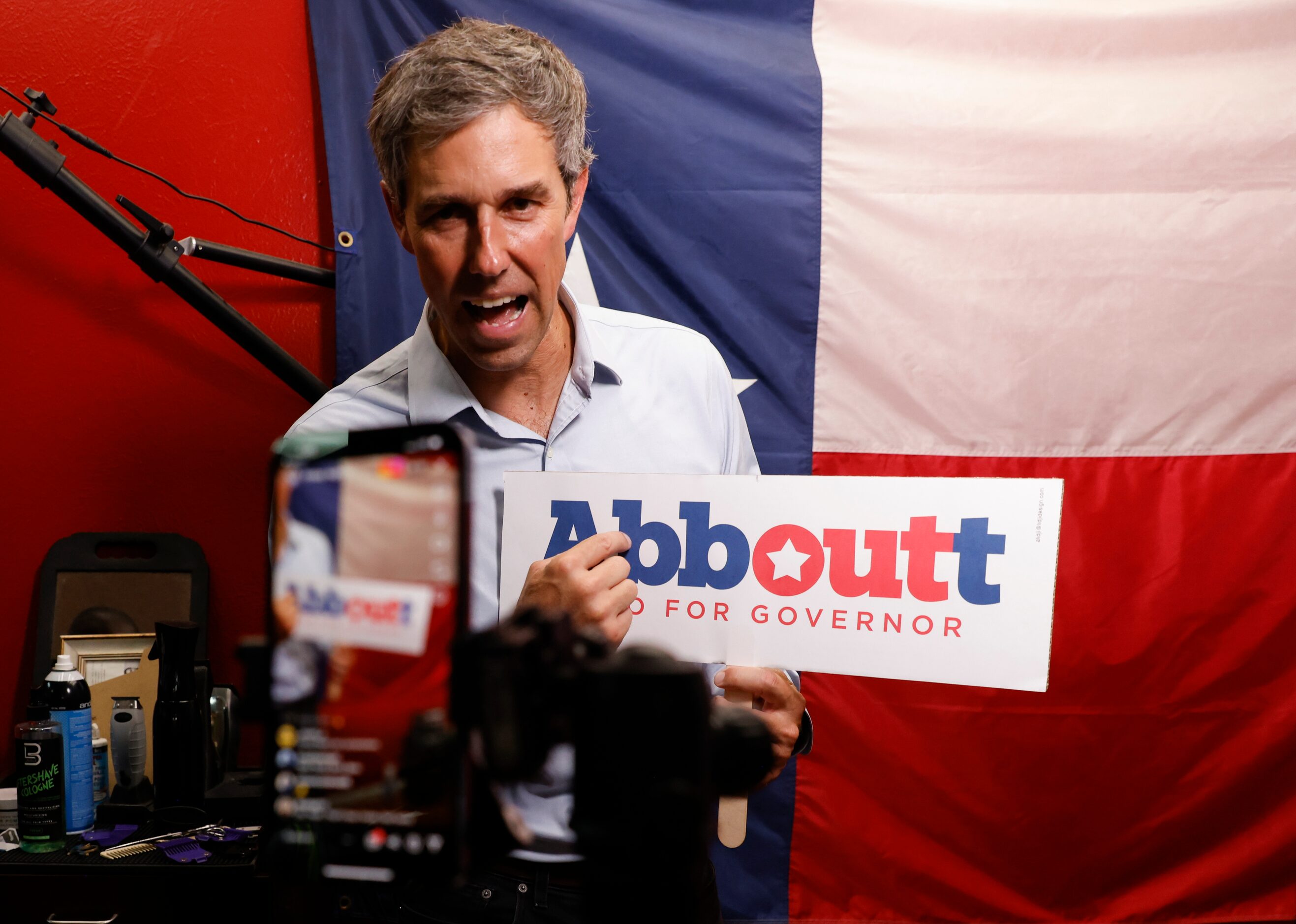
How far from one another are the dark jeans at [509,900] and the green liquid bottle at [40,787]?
2.19ft

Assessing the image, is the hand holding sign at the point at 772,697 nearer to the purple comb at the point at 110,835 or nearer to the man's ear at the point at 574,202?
the man's ear at the point at 574,202

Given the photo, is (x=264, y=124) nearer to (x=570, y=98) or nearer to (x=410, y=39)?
(x=410, y=39)

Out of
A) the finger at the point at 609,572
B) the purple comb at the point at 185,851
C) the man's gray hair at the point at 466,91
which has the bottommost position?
the purple comb at the point at 185,851

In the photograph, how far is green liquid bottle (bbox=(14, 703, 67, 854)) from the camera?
1.21 metres

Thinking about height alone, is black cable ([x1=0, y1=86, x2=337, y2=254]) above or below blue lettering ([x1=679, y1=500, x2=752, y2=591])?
above

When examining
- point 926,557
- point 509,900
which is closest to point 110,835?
point 509,900

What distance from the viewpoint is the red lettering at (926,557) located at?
766 millimetres

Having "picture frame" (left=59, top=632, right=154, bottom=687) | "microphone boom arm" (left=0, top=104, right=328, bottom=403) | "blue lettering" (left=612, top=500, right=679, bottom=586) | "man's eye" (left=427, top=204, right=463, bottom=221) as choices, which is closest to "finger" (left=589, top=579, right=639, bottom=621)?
"blue lettering" (left=612, top=500, right=679, bottom=586)

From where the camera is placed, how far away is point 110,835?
49.3 inches

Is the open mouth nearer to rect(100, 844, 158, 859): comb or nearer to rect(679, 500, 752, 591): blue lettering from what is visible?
rect(679, 500, 752, 591): blue lettering

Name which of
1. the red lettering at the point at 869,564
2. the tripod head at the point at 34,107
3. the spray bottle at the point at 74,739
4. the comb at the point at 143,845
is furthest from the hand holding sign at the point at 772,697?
the tripod head at the point at 34,107

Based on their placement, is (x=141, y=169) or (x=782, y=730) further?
(x=141, y=169)

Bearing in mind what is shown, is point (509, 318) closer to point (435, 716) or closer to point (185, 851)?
point (435, 716)

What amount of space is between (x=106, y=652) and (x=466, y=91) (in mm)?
1102
